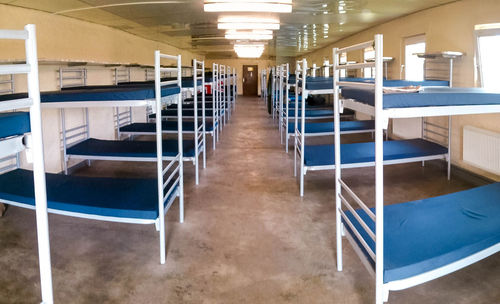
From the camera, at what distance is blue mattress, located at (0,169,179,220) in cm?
249

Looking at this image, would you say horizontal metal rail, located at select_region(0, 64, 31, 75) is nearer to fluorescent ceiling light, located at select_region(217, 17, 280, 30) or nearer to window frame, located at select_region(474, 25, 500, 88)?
window frame, located at select_region(474, 25, 500, 88)

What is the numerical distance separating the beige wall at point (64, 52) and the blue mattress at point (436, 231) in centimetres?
366

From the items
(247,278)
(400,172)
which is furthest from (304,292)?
(400,172)

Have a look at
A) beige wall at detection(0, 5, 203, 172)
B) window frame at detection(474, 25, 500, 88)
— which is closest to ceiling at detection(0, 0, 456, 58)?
beige wall at detection(0, 5, 203, 172)

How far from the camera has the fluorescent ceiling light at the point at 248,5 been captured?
503 cm

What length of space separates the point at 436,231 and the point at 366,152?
227 centimetres

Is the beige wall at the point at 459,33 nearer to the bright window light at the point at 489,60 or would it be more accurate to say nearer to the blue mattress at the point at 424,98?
the bright window light at the point at 489,60

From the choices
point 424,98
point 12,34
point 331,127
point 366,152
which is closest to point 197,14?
point 331,127

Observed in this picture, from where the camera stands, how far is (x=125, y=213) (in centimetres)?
245

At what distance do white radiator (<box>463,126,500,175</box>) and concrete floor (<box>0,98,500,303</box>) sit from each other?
0.34 metres

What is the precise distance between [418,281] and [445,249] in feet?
0.88

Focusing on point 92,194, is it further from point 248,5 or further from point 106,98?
point 248,5

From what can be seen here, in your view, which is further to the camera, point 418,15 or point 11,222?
point 418,15

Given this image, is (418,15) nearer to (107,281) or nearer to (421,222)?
(421,222)
